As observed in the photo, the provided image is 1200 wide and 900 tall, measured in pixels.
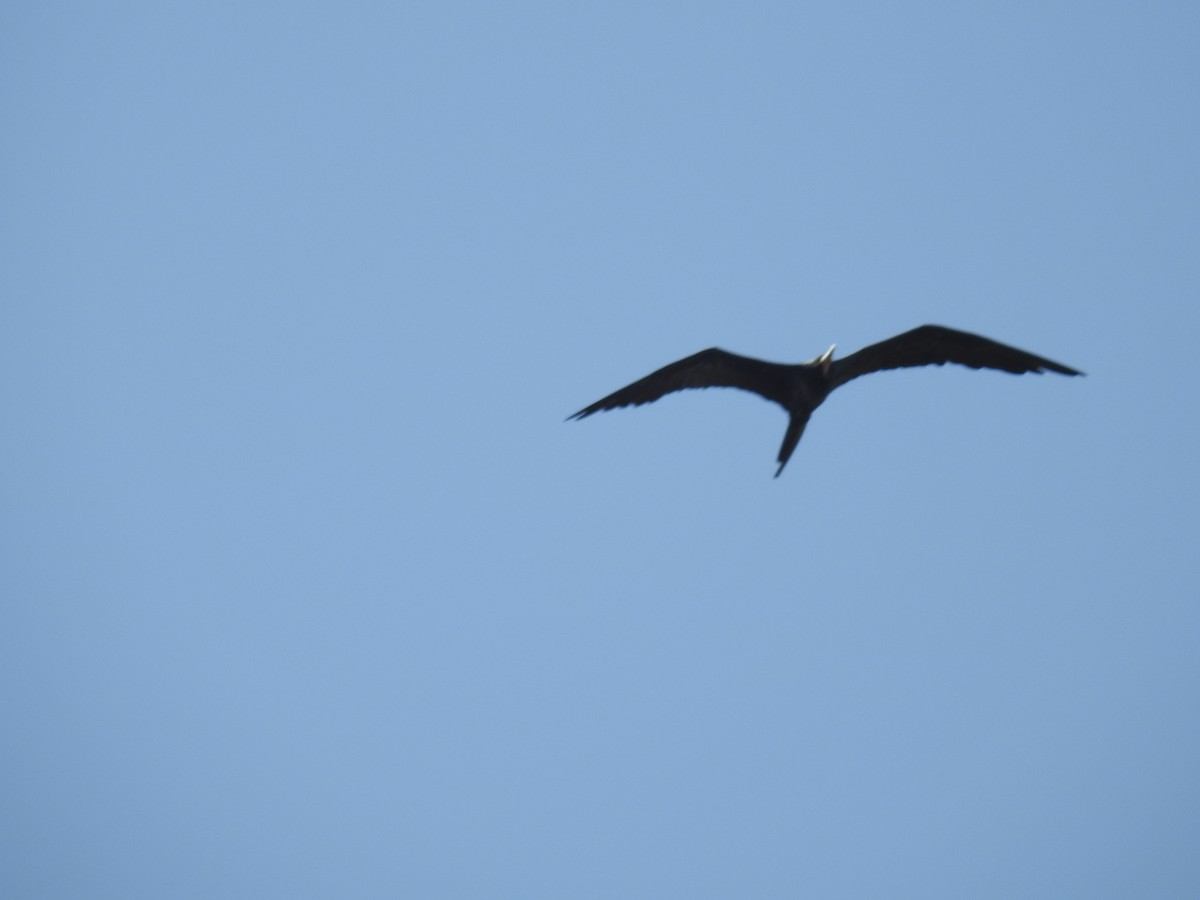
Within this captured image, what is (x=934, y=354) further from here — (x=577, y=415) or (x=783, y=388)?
(x=577, y=415)

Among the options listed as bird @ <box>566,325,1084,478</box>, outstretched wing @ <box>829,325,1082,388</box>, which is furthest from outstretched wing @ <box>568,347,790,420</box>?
outstretched wing @ <box>829,325,1082,388</box>

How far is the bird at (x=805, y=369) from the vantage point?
42.1ft

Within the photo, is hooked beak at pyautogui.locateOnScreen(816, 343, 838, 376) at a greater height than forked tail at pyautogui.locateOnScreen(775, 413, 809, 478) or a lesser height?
greater

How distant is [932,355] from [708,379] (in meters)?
3.24

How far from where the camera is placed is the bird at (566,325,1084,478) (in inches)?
505

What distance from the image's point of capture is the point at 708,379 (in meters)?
13.3

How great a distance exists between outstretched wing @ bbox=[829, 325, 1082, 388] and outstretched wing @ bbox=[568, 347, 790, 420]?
2.68ft

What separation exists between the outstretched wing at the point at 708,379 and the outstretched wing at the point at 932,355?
0.82 m

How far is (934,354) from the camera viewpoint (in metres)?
13.6

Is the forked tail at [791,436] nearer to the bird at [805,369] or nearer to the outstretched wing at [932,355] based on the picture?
the bird at [805,369]

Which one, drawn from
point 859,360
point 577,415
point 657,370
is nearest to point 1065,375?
point 859,360

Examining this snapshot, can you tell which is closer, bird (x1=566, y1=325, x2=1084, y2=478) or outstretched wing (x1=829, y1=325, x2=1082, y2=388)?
bird (x1=566, y1=325, x2=1084, y2=478)

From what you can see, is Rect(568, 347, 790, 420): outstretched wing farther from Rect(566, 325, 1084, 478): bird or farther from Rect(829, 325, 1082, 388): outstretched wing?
Rect(829, 325, 1082, 388): outstretched wing

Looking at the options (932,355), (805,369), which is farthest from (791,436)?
(932,355)
